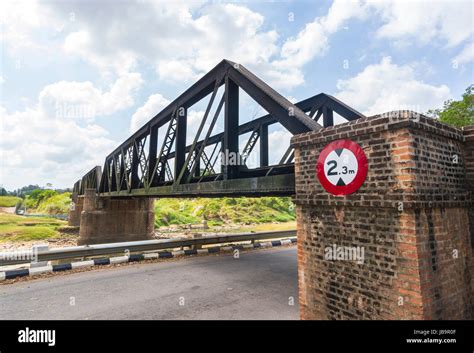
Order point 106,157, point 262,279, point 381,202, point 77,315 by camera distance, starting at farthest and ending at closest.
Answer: point 106,157, point 262,279, point 77,315, point 381,202

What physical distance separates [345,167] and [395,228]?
1.14m

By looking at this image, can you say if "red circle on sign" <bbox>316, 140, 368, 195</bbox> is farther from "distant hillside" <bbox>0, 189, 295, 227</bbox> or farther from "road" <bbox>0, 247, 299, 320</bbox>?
"distant hillside" <bbox>0, 189, 295, 227</bbox>

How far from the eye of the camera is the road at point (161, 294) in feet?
18.4

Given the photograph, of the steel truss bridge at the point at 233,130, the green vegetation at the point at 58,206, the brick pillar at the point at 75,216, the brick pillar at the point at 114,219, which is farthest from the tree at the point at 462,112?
the green vegetation at the point at 58,206

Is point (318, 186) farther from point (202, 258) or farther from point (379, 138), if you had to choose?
point (202, 258)

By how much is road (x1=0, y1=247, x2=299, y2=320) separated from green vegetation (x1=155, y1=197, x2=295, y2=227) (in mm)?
30686

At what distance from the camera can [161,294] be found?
675 centimetres

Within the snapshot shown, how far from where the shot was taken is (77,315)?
18.0 ft

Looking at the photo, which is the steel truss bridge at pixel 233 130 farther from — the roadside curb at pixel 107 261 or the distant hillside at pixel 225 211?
the distant hillside at pixel 225 211

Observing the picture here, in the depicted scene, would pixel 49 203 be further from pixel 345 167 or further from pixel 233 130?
pixel 345 167

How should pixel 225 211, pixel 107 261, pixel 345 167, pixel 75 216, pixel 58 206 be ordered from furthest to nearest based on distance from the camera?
1. pixel 58 206
2. pixel 225 211
3. pixel 75 216
4. pixel 107 261
5. pixel 345 167

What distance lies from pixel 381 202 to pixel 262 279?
18.0 feet

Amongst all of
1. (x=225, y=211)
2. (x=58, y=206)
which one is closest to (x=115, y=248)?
(x=225, y=211)
